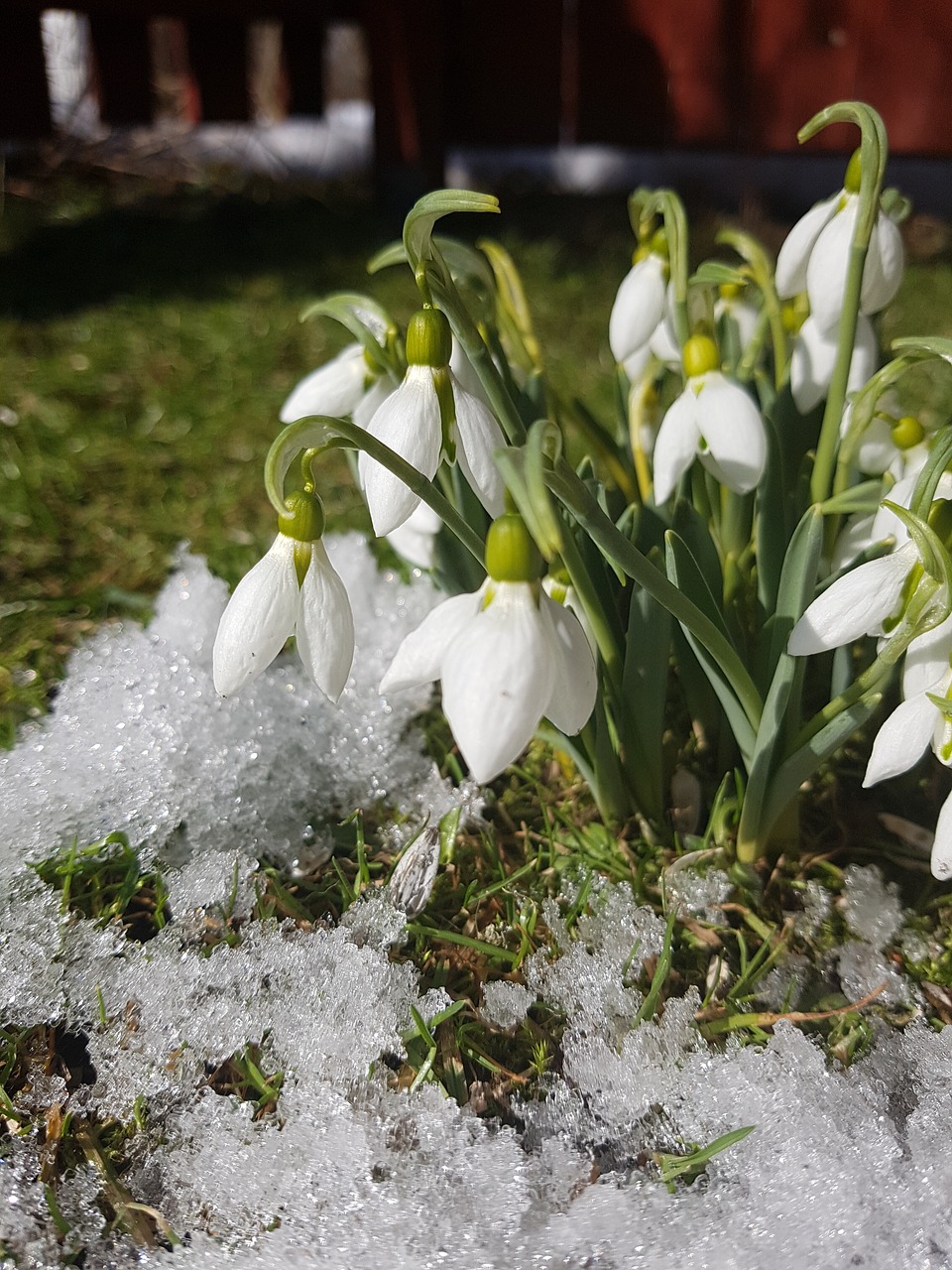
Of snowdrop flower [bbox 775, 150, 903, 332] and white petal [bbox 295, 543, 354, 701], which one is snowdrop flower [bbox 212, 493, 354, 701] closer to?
white petal [bbox 295, 543, 354, 701]

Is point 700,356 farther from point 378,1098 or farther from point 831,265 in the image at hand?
point 378,1098

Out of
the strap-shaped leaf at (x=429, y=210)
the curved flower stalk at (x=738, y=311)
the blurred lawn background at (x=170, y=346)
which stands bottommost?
the blurred lawn background at (x=170, y=346)

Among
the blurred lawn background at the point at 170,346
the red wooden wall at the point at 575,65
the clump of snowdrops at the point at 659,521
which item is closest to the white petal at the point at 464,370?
the clump of snowdrops at the point at 659,521

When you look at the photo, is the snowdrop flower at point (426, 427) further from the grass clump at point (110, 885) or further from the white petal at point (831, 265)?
the grass clump at point (110, 885)

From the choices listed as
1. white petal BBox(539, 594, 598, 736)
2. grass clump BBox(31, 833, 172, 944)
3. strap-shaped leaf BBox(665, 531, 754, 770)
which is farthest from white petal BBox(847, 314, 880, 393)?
grass clump BBox(31, 833, 172, 944)

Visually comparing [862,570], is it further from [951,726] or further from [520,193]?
[520,193]

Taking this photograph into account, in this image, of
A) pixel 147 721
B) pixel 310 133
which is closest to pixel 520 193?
pixel 310 133
